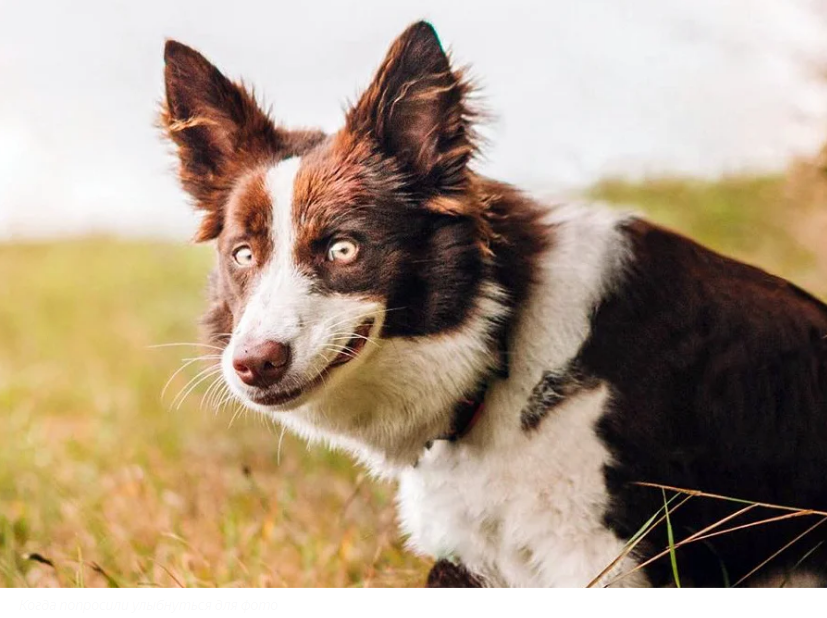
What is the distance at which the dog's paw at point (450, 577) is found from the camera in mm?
2062

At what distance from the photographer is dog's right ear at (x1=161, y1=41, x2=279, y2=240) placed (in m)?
1.95

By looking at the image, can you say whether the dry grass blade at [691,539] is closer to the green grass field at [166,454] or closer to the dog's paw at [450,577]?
the dog's paw at [450,577]

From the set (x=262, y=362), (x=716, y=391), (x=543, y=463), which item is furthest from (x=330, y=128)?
(x=716, y=391)

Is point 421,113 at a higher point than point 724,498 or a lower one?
higher

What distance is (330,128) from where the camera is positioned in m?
2.05

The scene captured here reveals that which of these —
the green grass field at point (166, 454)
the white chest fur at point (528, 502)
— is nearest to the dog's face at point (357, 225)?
the white chest fur at point (528, 502)

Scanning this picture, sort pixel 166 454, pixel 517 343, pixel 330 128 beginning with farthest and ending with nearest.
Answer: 1. pixel 166 454
2. pixel 330 128
3. pixel 517 343

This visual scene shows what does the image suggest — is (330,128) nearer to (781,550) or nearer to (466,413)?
(466,413)

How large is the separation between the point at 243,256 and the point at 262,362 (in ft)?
1.03

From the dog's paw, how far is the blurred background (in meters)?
0.10

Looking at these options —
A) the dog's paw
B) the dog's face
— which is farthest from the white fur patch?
the dog's paw

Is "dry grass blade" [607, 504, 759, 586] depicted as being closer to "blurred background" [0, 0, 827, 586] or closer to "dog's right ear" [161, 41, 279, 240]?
"blurred background" [0, 0, 827, 586]
